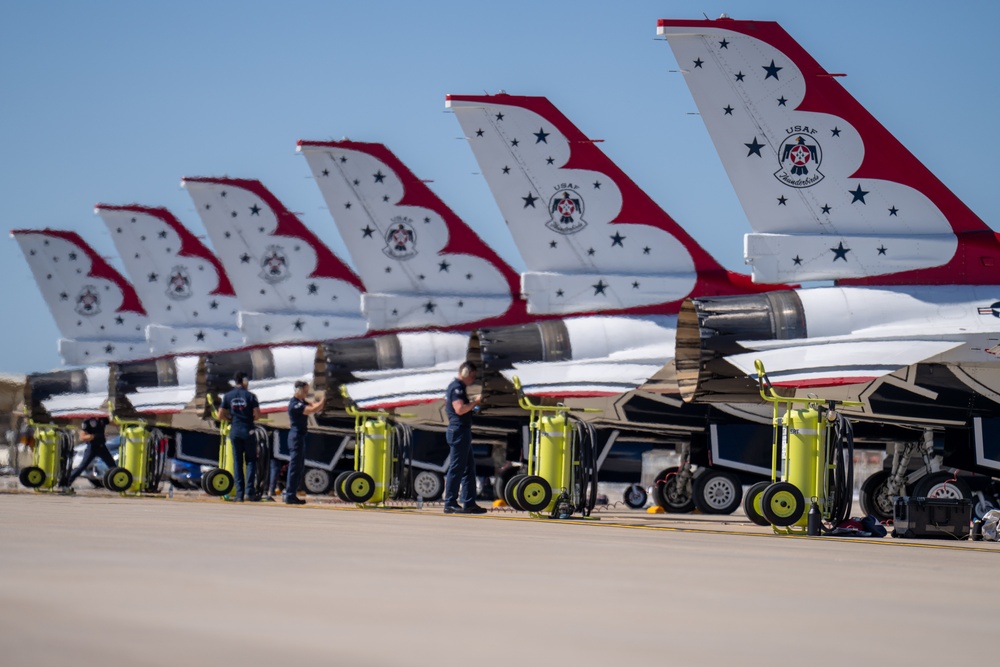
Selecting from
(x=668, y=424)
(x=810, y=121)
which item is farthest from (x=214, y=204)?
(x=810, y=121)

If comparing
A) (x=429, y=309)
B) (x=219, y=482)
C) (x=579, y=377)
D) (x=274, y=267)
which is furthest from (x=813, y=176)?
(x=274, y=267)

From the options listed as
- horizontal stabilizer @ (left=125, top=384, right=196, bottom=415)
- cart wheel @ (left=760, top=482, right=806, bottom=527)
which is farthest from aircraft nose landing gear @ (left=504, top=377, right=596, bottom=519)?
horizontal stabilizer @ (left=125, top=384, right=196, bottom=415)

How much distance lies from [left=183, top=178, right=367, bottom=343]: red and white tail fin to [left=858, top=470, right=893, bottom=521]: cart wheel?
50.4 ft

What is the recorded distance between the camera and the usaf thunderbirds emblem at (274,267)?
30719 mm

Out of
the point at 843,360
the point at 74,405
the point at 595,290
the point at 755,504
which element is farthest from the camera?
the point at 74,405

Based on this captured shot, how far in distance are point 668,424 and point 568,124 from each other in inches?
237

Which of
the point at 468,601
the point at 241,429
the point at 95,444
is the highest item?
the point at 241,429

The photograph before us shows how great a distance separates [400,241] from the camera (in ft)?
84.1

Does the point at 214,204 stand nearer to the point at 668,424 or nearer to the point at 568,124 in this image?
the point at 568,124

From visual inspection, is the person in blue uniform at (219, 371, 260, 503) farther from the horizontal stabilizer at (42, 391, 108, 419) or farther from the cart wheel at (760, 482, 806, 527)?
the horizontal stabilizer at (42, 391, 108, 419)

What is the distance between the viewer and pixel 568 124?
71.2 ft

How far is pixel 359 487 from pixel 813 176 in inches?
249

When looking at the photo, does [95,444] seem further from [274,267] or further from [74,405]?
[74,405]

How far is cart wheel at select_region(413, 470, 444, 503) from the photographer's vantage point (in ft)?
76.3
